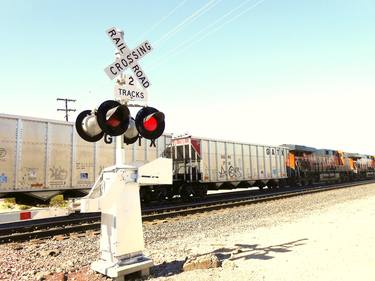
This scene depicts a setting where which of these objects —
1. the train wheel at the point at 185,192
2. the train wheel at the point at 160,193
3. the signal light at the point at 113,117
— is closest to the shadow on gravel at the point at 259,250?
the signal light at the point at 113,117

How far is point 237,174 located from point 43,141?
13.0 metres

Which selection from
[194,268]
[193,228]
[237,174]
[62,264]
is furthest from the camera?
[237,174]

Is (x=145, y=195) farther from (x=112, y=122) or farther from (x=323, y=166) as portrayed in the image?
(x=323, y=166)

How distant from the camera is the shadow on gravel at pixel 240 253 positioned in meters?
5.64

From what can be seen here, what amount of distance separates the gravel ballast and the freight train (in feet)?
7.56

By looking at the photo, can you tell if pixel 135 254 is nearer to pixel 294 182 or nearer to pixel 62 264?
pixel 62 264

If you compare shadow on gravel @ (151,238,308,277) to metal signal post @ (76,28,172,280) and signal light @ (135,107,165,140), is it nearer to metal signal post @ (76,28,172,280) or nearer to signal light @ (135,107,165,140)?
metal signal post @ (76,28,172,280)

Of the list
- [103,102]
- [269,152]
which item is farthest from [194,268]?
[269,152]

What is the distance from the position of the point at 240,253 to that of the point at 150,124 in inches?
125

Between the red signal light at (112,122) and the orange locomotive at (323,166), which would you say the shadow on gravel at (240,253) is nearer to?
the red signal light at (112,122)

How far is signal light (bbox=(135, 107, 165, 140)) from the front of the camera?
5.35 meters

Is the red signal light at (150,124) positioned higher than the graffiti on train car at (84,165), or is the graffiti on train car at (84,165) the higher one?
the red signal light at (150,124)

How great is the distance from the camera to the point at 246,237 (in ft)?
27.2

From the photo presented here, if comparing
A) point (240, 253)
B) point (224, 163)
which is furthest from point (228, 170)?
point (240, 253)
